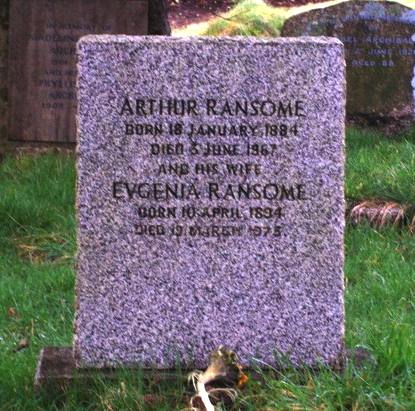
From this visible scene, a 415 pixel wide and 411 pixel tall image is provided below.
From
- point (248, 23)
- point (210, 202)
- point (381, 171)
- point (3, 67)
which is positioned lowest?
point (381, 171)

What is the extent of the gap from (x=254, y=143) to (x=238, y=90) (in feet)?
0.62

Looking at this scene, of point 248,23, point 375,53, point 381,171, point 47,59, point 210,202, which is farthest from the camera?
point 248,23

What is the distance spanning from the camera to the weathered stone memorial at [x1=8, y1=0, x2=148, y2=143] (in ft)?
27.4

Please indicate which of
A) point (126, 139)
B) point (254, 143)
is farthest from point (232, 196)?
point (126, 139)

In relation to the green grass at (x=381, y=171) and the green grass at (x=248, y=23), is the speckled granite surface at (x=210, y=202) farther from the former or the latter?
the green grass at (x=248, y=23)

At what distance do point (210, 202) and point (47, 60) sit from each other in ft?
16.7

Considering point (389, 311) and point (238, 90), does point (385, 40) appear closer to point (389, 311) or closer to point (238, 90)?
point (389, 311)

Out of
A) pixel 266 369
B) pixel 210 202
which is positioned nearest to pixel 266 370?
pixel 266 369

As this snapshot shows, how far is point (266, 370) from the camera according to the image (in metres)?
3.63

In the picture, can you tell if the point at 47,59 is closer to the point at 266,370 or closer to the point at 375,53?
the point at 375,53

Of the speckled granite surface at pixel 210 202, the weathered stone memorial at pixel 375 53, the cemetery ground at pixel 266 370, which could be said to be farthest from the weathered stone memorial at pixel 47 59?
the speckled granite surface at pixel 210 202

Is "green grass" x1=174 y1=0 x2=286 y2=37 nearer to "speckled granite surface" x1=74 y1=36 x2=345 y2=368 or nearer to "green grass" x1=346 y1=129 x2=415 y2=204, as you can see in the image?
"green grass" x1=346 y1=129 x2=415 y2=204

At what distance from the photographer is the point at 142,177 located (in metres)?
3.56

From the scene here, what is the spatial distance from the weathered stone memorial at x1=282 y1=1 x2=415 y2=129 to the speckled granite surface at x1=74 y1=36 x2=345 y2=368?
586 cm
